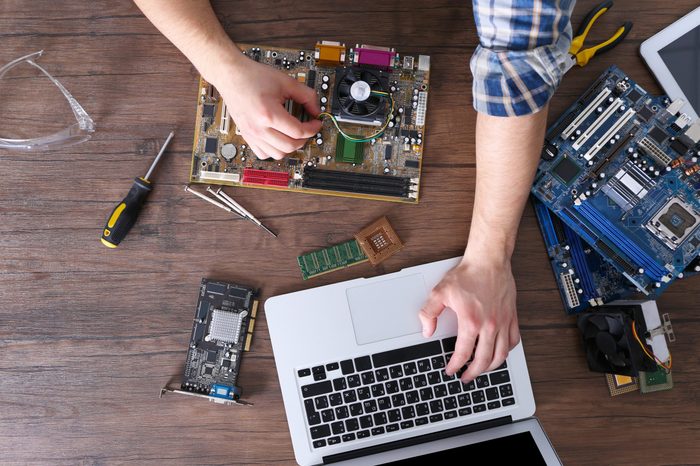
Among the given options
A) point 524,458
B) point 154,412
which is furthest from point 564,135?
point 154,412

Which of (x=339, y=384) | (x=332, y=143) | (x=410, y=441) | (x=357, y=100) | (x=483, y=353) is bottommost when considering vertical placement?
(x=410, y=441)

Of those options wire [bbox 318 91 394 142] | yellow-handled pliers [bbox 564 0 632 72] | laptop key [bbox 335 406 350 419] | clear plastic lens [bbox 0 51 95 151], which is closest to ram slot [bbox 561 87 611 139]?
yellow-handled pliers [bbox 564 0 632 72]

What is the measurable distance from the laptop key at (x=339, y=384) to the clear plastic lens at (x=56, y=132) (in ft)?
3.01

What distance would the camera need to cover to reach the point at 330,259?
1.37 meters

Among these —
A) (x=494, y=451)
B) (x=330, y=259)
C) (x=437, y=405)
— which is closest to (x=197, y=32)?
(x=330, y=259)

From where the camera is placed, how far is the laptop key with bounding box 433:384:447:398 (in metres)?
1.31

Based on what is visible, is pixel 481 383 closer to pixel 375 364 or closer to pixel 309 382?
pixel 375 364

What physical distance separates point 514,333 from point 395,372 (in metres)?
0.31

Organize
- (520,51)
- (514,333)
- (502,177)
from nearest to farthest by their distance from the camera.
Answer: (520,51) < (502,177) < (514,333)

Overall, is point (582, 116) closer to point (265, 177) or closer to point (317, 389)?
point (265, 177)

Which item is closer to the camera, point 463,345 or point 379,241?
point 463,345

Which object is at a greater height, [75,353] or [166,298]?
[166,298]

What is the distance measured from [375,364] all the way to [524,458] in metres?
0.41

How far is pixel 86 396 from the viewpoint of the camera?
1.36 meters
